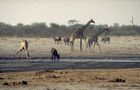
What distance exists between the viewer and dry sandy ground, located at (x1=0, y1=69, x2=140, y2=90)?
1279 cm

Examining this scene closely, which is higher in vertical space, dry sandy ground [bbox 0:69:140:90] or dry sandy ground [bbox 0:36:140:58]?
dry sandy ground [bbox 0:36:140:58]

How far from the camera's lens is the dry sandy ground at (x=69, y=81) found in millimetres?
12789

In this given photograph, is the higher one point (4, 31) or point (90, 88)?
point (4, 31)

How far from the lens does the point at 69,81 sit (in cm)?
1434

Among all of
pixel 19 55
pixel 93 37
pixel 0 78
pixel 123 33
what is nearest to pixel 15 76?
pixel 0 78

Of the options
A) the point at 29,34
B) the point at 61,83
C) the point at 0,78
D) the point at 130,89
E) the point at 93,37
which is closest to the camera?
the point at 130,89

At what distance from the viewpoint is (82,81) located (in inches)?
563

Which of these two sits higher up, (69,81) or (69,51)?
(69,51)

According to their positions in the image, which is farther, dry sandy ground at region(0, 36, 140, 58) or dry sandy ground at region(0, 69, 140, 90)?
dry sandy ground at region(0, 36, 140, 58)

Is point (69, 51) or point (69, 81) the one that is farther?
point (69, 51)

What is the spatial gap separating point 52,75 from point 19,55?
11829 millimetres

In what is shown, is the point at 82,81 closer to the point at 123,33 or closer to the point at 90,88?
the point at 90,88

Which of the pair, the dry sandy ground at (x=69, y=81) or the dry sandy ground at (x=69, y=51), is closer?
the dry sandy ground at (x=69, y=81)

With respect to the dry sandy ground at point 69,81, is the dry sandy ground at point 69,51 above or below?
above
